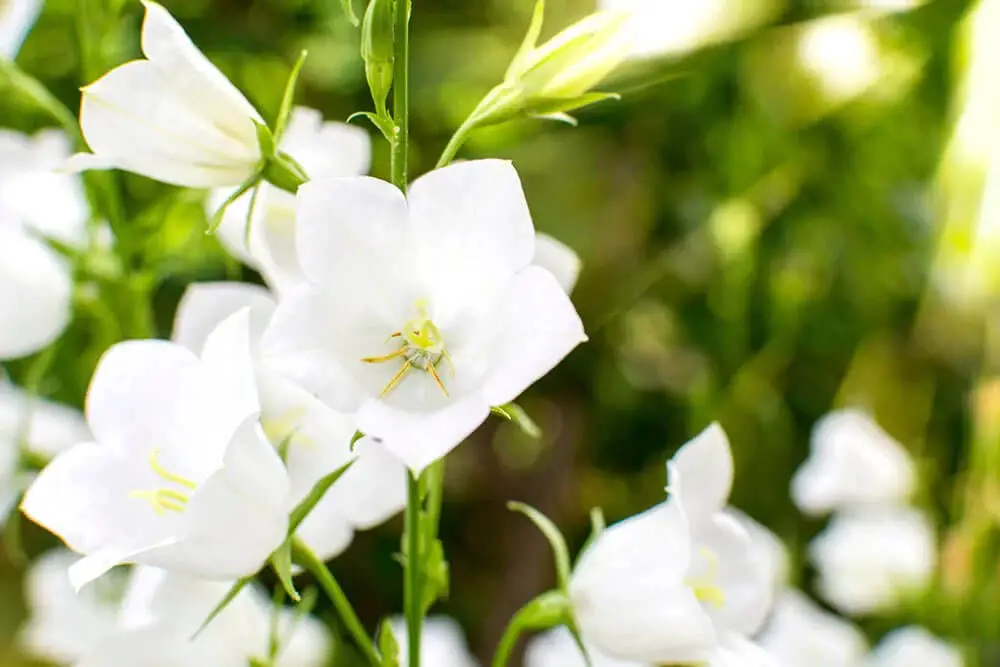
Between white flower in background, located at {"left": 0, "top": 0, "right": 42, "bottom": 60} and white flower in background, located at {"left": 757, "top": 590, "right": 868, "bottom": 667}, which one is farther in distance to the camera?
white flower in background, located at {"left": 757, "top": 590, "right": 868, "bottom": 667}

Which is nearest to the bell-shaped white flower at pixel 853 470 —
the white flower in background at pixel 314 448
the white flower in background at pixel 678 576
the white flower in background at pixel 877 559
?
the white flower in background at pixel 877 559

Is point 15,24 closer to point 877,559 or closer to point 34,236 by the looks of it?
point 34,236

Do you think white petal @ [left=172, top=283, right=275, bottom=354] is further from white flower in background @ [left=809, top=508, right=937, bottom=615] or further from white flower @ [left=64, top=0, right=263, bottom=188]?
white flower in background @ [left=809, top=508, right=937, bottom=615]

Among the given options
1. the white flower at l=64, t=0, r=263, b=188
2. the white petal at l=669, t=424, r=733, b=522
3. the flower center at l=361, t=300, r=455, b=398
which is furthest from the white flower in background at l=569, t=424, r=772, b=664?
the white flower at l=64, t=0, r=263, b=188

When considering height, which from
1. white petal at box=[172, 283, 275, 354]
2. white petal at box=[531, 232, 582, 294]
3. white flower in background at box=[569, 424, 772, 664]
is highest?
white petal at box=[531, 232, 582, 294]

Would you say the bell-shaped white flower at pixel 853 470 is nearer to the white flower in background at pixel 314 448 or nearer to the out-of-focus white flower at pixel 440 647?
the out-of-focus white flower at pixel 440 647

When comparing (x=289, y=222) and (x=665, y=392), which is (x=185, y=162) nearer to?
(x=289, y=222)

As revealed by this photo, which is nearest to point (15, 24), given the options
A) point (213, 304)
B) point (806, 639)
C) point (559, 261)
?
point (213, 304)
